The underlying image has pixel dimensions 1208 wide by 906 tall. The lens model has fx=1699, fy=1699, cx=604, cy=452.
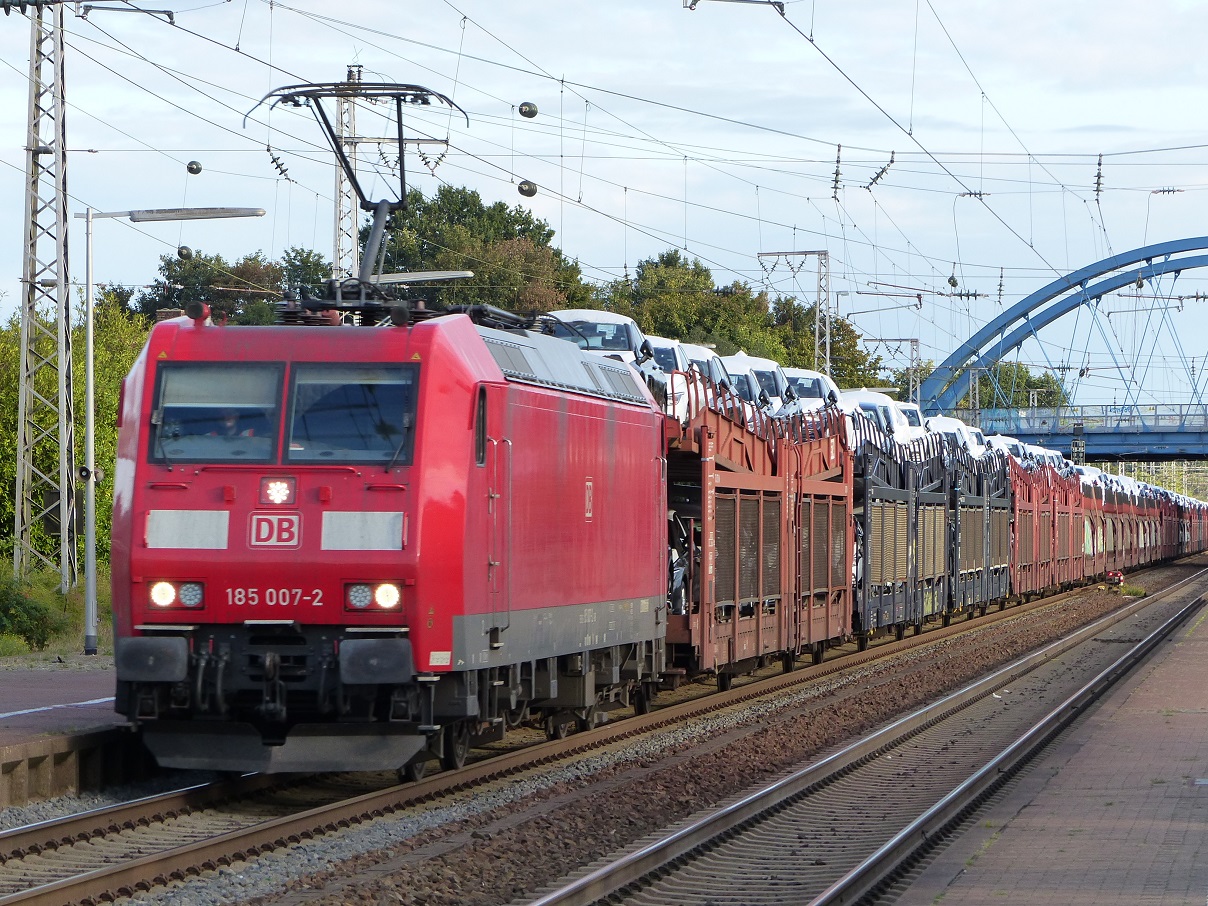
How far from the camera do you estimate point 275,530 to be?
11.3 m

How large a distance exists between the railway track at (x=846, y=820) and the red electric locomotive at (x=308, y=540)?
2.07 m

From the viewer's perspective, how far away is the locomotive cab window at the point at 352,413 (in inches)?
449

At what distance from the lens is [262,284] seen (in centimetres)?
8300

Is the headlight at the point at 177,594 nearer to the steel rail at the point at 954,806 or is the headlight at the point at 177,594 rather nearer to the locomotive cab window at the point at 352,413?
the locomotive cab window at the point at 352,413

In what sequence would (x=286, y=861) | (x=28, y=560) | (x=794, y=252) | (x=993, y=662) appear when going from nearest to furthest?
(x=286, y=861), (x=993, y=662), (x=28, y=560), (x=794, y=252)

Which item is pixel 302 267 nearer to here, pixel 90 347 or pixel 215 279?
pixel 215 279

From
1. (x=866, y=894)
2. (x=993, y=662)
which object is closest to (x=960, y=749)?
(x=866, y=894)

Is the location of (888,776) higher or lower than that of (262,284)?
lower

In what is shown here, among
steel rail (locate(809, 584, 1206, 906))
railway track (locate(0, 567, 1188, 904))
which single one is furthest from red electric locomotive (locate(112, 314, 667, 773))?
steel rail (locate(809, 584, 1206, 906))

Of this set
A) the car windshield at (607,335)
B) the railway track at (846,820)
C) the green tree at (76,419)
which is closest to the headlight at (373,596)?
the railway track at (846,820)

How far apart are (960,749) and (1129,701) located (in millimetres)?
4877

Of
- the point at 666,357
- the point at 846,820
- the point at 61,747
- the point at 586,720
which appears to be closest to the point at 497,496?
the point at 846,820

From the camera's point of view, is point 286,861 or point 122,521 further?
point 122,521

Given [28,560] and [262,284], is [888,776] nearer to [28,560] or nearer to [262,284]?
[28,560]
